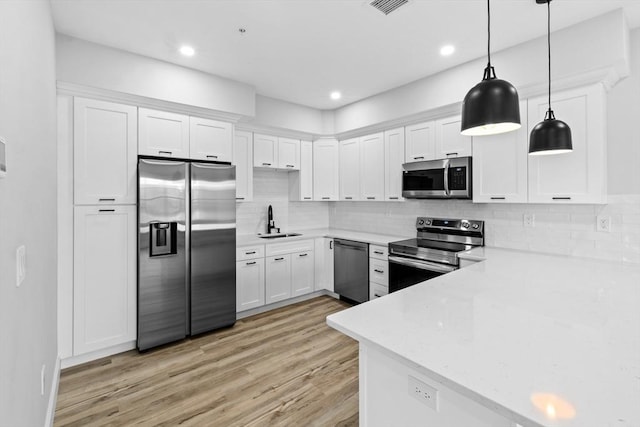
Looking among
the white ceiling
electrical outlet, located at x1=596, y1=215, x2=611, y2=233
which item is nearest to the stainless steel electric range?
electrical outlet, located at x1=596, y1=215, x2=611, y2=233

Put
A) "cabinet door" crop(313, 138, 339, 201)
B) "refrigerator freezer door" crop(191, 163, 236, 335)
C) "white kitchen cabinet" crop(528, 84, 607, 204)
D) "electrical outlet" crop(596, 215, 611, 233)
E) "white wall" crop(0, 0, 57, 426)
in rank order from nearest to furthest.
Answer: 1. "white wall" crop(0, 0, 57, 426)
2. "white kitchen cabinet" crop(528, 84, 607, 204)
3. "electrical outlet" crop(596, 215, 611, 233)
4. "refrigerator freezer door" crop(191, 163, 236, 335)
5. "cabinet door" crop(313, 138, 339, 201)

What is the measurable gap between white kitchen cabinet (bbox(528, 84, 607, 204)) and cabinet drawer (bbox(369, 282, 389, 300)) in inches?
73.5

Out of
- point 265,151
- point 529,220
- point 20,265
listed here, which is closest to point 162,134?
point 265,151

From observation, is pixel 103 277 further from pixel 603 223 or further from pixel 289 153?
pixel 603 223

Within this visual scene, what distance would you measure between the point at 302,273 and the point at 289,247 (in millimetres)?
437

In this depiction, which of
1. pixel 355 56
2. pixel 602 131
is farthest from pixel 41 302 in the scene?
pixel 602 131

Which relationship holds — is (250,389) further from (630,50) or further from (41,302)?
(630,50)

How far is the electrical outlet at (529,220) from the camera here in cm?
305

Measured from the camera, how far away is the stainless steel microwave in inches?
129

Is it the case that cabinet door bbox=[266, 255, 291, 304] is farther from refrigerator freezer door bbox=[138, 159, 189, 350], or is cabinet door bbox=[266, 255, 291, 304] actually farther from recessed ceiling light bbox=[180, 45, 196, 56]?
recessed ceiling light bbox=[180, 45, 196, 56]

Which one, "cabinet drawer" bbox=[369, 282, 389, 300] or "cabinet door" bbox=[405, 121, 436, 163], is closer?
"cabinet door" bbox=[405, 121, 436, 163]

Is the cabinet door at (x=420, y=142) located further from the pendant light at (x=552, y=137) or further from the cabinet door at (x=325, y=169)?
the pendant light at (x=552, y=137)

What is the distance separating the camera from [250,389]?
7.89 feet

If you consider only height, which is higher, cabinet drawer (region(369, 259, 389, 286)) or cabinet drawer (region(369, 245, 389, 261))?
cabinet drawer (region(369, 245, 389, 261))
